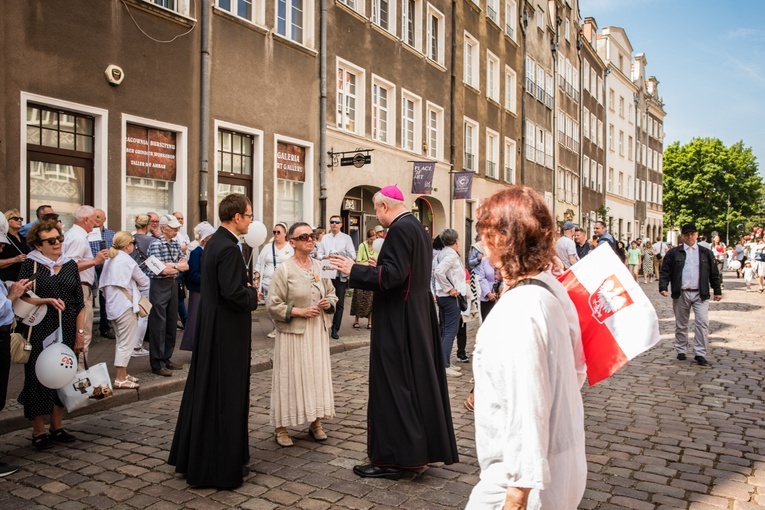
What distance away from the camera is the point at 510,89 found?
3105cm

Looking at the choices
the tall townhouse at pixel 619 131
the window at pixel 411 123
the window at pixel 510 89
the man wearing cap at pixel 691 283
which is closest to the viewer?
the man wearing cap at pixel 691 283

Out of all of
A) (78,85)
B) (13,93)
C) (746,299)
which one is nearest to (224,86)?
(78,85)

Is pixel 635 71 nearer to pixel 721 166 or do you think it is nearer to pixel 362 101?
pixel 721 166

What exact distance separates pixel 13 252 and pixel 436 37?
734 inches

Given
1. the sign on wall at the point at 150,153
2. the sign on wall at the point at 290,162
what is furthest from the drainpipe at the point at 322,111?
the sign on wall at the point at 150,153

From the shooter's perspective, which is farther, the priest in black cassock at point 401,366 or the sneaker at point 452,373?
the sneaker at point 452,373

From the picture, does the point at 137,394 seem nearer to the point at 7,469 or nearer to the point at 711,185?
the point at 7,469

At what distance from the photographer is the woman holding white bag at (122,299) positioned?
7098 millimetres

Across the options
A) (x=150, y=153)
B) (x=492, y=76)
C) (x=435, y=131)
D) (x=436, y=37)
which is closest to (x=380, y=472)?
(x=150, y=153)

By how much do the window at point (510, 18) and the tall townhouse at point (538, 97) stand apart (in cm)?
63

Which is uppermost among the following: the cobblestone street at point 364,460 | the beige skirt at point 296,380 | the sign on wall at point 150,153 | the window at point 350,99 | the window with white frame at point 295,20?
the window with white frame at point 295,20

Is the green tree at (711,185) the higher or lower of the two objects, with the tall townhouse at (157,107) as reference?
higher

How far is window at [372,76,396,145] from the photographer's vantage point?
19.8 metres

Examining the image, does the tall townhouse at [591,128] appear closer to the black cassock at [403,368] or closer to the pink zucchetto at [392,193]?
the pink zucchetto at [392,193]
